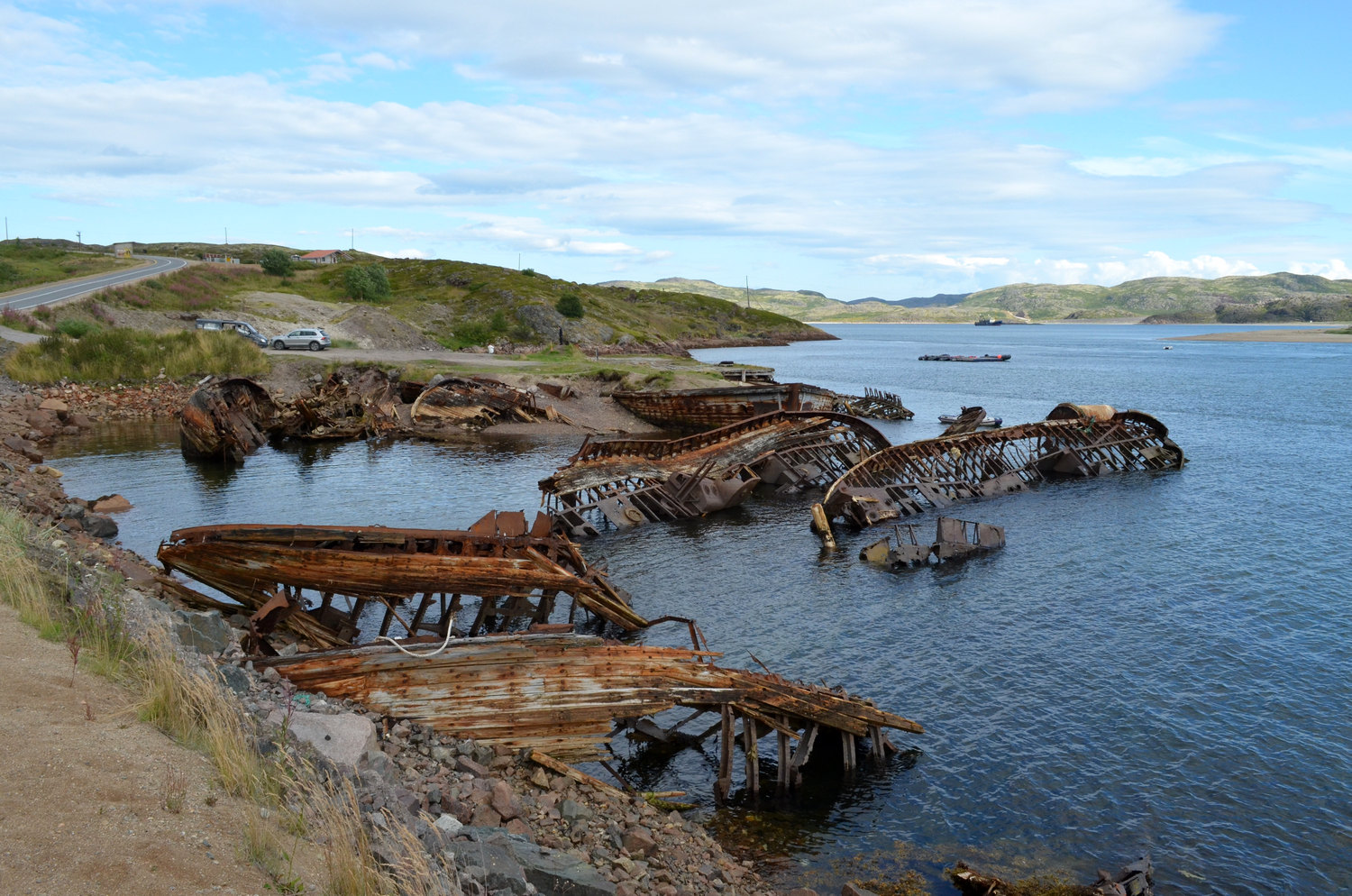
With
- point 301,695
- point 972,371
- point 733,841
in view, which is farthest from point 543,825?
point 972,371

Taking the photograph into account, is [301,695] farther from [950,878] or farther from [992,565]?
[992,565]

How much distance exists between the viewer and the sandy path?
7227 mm

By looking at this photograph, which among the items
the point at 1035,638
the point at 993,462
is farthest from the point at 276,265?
the point at 1035,638

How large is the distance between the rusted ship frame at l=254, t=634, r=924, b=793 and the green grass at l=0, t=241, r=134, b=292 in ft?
333

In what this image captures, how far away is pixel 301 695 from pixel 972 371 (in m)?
130

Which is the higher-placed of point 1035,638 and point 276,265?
point 276,265

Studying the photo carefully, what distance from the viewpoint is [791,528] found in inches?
1474

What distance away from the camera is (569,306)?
120 m

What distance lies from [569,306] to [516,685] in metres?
109

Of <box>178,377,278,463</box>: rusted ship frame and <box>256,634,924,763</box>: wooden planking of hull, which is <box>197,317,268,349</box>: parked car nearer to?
<box>178,377,278,463</box>: rusted ship frame

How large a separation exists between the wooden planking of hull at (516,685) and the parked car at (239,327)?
71942 millimetres

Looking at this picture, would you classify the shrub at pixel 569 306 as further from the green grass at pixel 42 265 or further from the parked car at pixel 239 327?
the green grass at pixel 42 265

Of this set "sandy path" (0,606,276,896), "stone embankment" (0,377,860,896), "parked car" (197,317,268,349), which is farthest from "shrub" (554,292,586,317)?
"sandy path" (0,606,276,896)

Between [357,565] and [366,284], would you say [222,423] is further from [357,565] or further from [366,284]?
[366,284]
